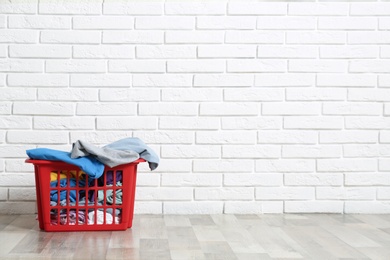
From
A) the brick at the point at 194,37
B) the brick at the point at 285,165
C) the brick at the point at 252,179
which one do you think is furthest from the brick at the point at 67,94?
the brick at the point at 285,165

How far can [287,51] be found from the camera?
375cm

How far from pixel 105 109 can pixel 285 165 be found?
105 cm

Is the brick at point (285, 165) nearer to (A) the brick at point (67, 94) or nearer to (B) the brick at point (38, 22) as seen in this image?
(A) the brick at point (67, 94)

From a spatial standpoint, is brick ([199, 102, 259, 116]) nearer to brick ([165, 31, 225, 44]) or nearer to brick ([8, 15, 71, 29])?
brick ([165, 31, 225, 44])

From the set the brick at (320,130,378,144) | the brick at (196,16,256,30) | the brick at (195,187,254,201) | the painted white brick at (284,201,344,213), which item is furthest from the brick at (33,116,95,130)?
the brick at (320,130,378,144)

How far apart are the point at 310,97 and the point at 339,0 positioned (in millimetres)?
571

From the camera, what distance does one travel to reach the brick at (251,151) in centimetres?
373

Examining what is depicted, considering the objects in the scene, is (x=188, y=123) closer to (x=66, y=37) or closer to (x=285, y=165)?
(x=285, y=165)

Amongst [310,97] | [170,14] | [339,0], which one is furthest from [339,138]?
[170,14]

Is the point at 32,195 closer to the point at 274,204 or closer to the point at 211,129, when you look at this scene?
the point at 211,129

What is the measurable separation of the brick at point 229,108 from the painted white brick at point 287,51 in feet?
0.95

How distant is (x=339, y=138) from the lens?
149 inches

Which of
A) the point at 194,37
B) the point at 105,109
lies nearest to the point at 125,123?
the point at 105,109

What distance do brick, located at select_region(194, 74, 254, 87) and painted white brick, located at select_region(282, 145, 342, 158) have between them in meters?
0.45
